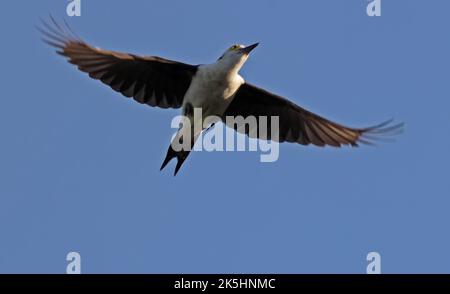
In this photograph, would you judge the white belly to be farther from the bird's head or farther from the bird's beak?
the bird's beak

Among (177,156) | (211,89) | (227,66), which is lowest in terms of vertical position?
(177,156)

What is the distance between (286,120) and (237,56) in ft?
4.08

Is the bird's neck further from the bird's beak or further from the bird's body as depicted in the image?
the bird's beak

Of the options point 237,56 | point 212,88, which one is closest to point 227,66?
point 237,56

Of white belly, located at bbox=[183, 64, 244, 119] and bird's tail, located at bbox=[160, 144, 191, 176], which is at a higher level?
white belly, located at bbox=[183, 64, 244, 119]

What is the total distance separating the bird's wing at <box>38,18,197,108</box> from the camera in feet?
48.0

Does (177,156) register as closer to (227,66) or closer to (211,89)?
(211,89)

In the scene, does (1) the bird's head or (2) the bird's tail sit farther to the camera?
(2) the bird's tail

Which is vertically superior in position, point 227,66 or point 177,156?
point 227,66

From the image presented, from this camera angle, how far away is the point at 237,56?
14953 millimetres

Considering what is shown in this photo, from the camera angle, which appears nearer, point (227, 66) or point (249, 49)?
point (227, 66)

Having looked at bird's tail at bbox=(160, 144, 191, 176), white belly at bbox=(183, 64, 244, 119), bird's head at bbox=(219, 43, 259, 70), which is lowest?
bird's tail at bbox=(160, 144, 191, 176)

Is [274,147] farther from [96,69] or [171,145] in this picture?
[96,69]
